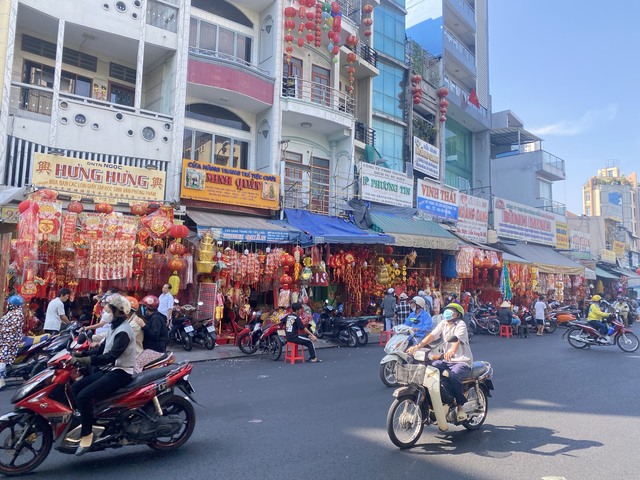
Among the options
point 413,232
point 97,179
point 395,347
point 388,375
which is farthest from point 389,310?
point 97,179

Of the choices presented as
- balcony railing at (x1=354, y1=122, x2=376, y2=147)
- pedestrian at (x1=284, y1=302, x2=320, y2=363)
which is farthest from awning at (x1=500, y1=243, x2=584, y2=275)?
pedestrian at (x1=284, y1=302, x2=320, y2=363)

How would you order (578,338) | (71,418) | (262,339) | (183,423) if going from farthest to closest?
(578,338), (262,339), (183,423), (71,418)

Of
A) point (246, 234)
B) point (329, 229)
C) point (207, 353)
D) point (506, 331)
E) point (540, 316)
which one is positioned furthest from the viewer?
point (540, 316)

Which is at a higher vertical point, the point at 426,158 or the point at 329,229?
the point at 426,158

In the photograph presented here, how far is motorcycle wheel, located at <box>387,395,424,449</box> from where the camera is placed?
4.97 m

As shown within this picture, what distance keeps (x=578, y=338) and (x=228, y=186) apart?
11.4 m

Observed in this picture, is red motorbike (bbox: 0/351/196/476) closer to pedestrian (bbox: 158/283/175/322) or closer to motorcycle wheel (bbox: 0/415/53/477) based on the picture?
motorcycle wheel (bbox: 0/415/53/477)

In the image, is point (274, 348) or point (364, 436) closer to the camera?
point (364, 436)

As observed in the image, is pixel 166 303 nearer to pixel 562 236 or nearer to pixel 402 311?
pixel 402 311

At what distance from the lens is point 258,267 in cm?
1301

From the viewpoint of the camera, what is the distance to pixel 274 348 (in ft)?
36.7

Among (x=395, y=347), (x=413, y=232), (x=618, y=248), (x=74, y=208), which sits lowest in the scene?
(x=395, y=347)

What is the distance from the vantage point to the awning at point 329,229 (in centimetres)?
1459

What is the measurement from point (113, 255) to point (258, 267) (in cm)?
369
